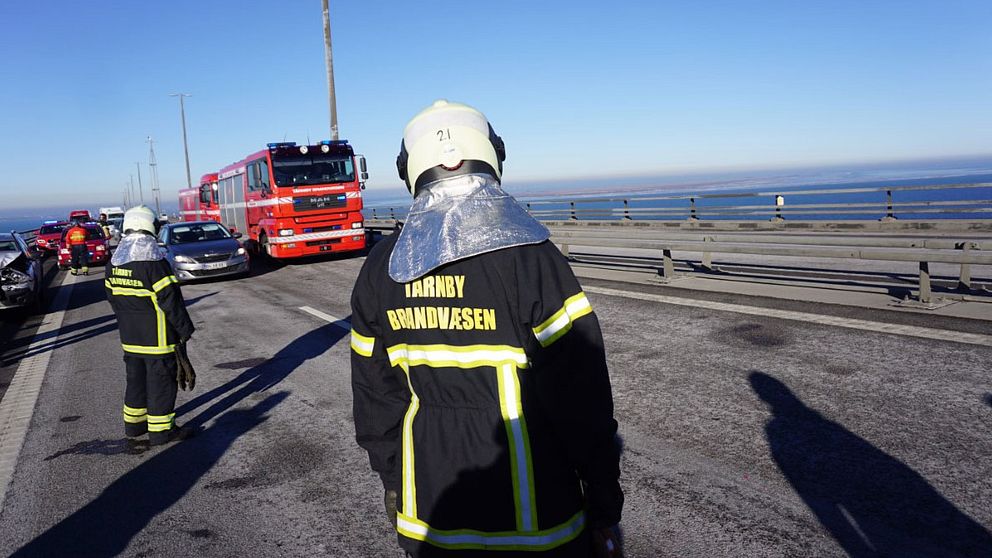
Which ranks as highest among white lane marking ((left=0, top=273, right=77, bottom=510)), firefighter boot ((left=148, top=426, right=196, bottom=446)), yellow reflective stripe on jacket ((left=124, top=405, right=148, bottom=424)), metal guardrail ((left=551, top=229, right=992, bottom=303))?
metal guardrail ((left=551, top=229, right=992, bottom=303))

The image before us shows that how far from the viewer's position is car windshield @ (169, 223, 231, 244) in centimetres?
1845

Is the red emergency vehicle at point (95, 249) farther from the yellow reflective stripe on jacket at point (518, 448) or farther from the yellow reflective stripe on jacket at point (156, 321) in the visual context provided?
the yellow reflective stripe on jacket at point (518, 448)

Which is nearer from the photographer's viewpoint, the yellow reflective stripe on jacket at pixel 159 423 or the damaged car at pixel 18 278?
the yellow reflective stripe on jacket at pixel 159 423

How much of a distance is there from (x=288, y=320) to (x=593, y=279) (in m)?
5.17

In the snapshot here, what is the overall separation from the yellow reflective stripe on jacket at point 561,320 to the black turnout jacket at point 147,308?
4471mm

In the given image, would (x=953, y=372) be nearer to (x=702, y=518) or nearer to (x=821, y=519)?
(x=821, y=519)

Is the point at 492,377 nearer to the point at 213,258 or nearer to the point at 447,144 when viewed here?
the point at 447,144

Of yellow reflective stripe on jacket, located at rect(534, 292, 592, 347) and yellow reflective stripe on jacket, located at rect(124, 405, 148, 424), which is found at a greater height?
yellow reflective stripe on jacket, located at rect(534, 292, 592, 347)

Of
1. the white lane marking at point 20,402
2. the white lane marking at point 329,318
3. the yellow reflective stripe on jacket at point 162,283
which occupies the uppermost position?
the yellow reflective stripe on jacket at point 162,283

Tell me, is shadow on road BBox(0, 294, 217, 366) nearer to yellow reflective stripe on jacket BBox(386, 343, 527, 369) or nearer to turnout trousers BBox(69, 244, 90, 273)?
yellow reflective stripe on jacket BBox(386, 343, 527, 369)

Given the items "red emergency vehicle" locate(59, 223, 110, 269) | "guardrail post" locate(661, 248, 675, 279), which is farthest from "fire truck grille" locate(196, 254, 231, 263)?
"guardrail post" locate(661, 248, 675, 279)

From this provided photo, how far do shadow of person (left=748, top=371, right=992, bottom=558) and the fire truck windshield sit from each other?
16121mm

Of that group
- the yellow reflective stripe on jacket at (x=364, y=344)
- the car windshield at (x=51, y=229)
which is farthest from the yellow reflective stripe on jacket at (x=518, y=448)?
the car windshield at (x=51, y=229)

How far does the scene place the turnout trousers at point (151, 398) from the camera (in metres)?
5.57
